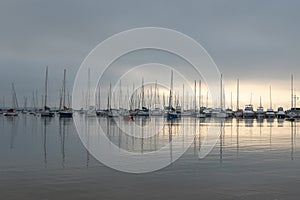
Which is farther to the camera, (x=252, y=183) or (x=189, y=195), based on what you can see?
(x=252, y=183)

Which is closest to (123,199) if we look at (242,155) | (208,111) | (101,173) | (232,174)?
(101,173)

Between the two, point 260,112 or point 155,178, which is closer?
point 155,178

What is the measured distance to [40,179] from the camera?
1549 centimetres

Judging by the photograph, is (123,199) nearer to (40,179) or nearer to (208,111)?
(40,179)

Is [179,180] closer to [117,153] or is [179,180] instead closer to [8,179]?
[8,179]

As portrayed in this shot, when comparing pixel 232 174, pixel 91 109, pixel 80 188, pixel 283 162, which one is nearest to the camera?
pixel 80 188

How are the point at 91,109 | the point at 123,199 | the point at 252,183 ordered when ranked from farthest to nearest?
the point at 91,109 → the point at 252,183 → the point at 123,199

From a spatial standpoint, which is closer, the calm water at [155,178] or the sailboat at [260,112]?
the calm water at [155,178]

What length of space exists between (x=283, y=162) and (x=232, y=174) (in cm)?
502

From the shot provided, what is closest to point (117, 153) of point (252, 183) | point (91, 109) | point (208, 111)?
point (252, 183)

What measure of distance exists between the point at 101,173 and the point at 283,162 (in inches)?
381

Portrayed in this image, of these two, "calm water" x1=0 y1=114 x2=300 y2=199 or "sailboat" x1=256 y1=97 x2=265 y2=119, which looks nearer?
"calm water" x1=0 y1=114 x2=300 y2=199

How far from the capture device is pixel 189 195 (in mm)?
13234

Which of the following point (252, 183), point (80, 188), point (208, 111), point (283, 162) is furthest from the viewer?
point (208, 111)
